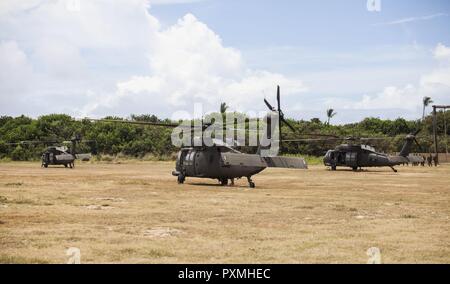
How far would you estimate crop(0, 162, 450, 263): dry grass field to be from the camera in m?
9.38

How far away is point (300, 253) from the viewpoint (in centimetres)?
961

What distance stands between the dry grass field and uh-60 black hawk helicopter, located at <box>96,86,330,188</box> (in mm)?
4902

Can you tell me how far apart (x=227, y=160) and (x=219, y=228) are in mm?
13613

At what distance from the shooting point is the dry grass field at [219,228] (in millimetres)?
9383

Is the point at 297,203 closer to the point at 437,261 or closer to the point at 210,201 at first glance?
the point at 210,201

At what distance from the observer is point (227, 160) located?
2595 cm

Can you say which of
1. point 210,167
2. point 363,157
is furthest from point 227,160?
point 363,157

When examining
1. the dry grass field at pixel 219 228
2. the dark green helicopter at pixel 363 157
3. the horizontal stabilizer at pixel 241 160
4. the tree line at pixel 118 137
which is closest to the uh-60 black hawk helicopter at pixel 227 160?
the horizontal stabilizer at pixel 241 160

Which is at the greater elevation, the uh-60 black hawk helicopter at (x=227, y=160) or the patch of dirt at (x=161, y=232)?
the uh-60 black hawk helicopter at (x=227, y=160)

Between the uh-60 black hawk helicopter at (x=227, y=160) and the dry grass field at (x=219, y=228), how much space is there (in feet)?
16.1

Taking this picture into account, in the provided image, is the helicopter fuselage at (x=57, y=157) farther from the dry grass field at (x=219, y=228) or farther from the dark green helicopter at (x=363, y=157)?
the dry grass field at (x=219, y=228)

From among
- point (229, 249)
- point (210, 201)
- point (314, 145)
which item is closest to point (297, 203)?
point (210, 201)

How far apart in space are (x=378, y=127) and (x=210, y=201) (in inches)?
3320

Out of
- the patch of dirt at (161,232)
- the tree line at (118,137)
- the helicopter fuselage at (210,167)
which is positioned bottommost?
the patch of dirt at (161,232)
